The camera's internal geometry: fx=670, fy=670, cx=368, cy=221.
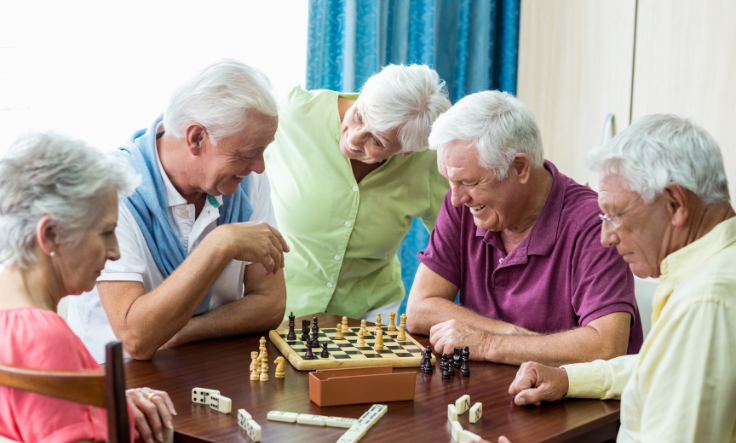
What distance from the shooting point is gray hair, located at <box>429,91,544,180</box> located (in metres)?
2.01

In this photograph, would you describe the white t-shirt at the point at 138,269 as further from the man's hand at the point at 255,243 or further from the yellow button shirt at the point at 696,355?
the yellow button shirt at the point at 696,355

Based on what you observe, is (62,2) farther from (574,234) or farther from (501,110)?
(574,234)

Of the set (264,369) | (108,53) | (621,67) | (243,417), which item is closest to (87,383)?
→ (243,417)

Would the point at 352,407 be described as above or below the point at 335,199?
below

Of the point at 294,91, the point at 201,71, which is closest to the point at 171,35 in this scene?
the point at 294,91

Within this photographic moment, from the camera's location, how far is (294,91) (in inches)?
107

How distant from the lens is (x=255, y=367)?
1.67m

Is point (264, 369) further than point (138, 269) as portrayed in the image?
No

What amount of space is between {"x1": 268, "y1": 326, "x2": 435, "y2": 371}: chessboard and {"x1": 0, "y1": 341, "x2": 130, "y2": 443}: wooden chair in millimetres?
741

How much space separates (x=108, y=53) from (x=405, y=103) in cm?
130

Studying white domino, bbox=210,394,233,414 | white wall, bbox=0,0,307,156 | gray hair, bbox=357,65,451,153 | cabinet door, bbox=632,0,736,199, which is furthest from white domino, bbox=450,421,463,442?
cabinet door, bbox=632,0,736,199

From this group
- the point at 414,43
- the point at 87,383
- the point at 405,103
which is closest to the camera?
the point at 87,383

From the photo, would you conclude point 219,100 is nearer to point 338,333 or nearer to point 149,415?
point 338,333

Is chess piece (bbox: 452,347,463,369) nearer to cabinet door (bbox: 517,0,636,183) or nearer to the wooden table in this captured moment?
the wooden table
